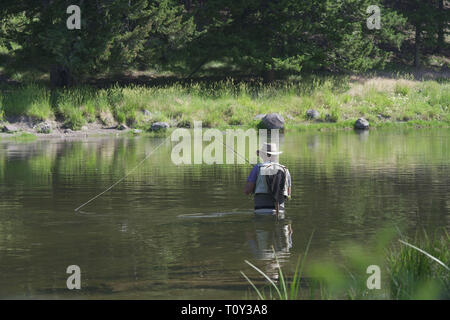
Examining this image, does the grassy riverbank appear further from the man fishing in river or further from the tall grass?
the tall grass

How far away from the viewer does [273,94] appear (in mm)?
42781

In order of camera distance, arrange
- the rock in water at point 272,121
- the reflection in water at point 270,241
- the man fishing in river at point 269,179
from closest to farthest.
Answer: the reflection in water at point 270,241 < the man fishing in river at point 269,179 < the rock in water at point 272,121

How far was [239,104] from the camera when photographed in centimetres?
4028

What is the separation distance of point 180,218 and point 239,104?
88.6 ft

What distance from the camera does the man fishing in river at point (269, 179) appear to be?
1269 centimetres

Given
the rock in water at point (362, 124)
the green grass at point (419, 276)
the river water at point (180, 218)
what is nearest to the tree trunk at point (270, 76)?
the rock in water at point (362, 124)

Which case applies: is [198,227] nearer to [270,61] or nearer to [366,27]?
[270,61]

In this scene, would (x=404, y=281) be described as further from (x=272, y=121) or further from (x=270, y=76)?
(x=270, y=76)

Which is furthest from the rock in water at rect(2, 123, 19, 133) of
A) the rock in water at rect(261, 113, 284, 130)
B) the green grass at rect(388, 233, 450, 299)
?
the green grass at rect(388, 233, 450, 299)

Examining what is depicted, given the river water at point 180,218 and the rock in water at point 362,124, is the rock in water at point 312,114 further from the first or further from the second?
the river water at point 180,218

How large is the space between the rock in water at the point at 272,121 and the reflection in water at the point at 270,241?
943 inches

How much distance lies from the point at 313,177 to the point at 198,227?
23.9 feet

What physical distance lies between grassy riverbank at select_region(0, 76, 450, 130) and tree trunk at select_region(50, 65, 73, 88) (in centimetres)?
162

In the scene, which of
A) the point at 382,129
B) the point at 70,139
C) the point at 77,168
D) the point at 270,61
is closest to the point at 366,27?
the point at 270,61
